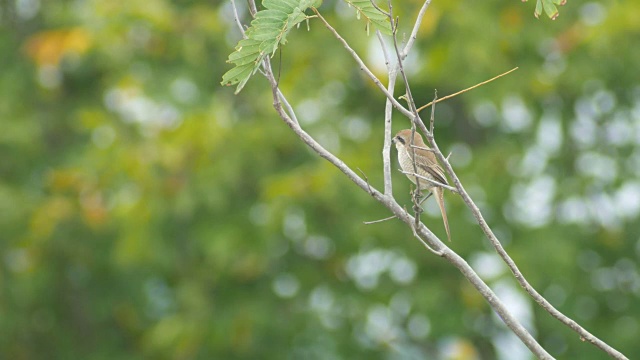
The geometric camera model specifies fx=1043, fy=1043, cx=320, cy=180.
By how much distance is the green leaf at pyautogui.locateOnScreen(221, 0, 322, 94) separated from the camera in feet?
10.4

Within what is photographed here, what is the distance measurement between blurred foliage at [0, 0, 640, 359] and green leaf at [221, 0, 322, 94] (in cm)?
511

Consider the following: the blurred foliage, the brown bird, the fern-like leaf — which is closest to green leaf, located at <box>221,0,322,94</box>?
the fern-like leaf

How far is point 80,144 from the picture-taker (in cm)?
1102

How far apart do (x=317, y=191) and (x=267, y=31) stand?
5397 millimetres

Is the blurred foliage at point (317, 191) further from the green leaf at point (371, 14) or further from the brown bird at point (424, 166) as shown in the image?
the green leaf at point (371, 14)

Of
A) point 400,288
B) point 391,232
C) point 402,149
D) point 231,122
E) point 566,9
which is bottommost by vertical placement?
point 400,288

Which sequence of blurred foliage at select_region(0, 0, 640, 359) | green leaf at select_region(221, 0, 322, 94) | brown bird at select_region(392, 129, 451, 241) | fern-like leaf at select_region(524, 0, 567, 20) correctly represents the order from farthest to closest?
blurred foliage at select_region(0, 0, 640, 359) < brown bird at select_region(392, 129, 451, 241) < fern-like leaf at select_region(524, 0, 567, 20) < green leaf at select_region(221, 0, 322, 94)

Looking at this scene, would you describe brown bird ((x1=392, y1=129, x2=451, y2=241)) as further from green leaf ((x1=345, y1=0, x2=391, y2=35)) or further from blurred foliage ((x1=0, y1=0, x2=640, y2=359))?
blurred foliage ((x1=0, y1=0, x2=640, y2=359))

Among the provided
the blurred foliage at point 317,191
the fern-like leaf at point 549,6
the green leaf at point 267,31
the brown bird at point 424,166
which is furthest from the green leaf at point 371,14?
the blurred foliage at point 317,191

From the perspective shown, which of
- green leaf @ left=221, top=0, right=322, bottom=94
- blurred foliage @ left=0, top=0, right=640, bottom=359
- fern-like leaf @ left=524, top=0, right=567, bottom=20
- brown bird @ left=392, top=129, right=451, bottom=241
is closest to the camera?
green leaf @ left=221, top=0, right=322, bottom=94

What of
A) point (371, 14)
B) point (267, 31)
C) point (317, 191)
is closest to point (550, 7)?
point (371, 14)

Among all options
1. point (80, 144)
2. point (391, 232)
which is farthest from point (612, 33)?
point (80, 144)

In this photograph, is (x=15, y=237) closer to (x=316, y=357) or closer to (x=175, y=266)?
(x=175, y=266)

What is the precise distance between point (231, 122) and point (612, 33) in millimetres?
3313
